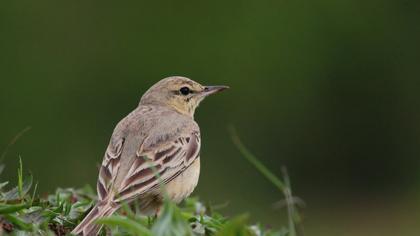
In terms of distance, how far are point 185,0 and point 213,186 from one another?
316cm

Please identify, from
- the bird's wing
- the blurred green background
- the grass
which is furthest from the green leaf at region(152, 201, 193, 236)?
the blurred green background

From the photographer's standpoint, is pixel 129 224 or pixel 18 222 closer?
pixel 129 224

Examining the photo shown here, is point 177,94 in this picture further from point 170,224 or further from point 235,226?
→ point 235,226

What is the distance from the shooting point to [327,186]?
18.9 meters

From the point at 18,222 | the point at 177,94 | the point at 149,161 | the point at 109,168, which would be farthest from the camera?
the point at 177,94

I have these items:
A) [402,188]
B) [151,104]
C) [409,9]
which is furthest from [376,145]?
[151,104]

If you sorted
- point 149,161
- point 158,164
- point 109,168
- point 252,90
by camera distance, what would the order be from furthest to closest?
point 252,90 → point 158,164 → point 149,161 → point 109,168

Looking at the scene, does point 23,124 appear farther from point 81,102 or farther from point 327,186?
point 327,186

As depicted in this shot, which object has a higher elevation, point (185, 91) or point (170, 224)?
point (185, 91)

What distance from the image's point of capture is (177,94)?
9.98 meters

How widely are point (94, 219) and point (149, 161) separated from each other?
4.74 feet

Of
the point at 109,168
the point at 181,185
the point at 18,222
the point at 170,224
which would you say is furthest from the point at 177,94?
the point at 170,224

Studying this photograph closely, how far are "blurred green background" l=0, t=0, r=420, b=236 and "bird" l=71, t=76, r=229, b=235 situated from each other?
745 cm

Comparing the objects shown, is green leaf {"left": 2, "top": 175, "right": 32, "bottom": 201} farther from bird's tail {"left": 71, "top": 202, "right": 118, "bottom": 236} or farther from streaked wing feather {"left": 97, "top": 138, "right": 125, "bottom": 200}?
streaked wing feather {"left": 97, "top": 138, "right": 125, "bottom": 200}
